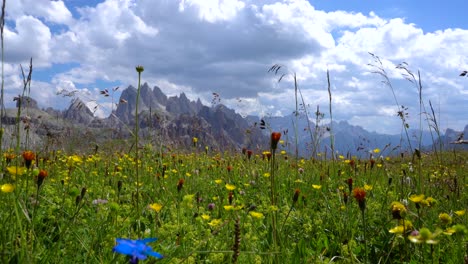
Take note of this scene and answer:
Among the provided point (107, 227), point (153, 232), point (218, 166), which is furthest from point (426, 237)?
point (218, 166)

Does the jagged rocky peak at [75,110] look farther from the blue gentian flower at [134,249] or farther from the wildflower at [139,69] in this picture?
the blue gentian flower at [134,249]

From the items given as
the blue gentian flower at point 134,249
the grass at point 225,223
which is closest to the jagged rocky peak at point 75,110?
the grass at point 225,223

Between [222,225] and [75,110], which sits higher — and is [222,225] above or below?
below

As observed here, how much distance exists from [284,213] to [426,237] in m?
2.39

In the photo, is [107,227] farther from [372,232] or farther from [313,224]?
[372,232]

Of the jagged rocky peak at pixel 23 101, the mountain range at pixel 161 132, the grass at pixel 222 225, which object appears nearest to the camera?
the grass at pixel 222 225

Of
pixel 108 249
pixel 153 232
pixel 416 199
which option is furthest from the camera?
pixel 153 232

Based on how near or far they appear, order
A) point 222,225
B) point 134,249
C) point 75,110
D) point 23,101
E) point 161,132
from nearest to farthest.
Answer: point 134,249 < point 222,225 < point 23,101 < point 75,110 < point 161,132

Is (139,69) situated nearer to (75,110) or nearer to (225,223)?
(225,223)

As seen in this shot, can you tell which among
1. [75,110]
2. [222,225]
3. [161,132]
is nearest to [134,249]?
[222,225]

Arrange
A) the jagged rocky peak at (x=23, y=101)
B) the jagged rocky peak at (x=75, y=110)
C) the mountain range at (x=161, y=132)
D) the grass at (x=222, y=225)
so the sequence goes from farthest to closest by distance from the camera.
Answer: the jagged rocky peak at (x=75, y=110) → the mountain range at (x=161, y=132) → the jagged rocky peak at (x=23, y=101) → the grass at (x=222, y=225)

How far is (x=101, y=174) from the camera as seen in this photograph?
5625 mm

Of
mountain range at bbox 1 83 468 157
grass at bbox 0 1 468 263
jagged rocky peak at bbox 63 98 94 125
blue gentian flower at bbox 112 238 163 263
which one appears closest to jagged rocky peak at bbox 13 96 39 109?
mountain range at bbox 1 83 468 157

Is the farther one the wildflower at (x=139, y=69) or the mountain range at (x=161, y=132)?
the mountain range at (x=161, y=132)
